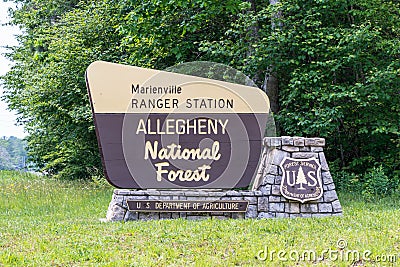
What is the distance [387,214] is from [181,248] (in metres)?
3.36

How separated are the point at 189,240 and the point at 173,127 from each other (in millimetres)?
2221

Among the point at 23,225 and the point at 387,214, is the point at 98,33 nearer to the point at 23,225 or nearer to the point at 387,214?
the point at 23,225

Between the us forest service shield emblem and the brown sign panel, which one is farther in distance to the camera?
the us forest service shield emblem

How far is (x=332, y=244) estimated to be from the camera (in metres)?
5.47

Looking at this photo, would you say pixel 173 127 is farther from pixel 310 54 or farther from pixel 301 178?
pixel 310 54

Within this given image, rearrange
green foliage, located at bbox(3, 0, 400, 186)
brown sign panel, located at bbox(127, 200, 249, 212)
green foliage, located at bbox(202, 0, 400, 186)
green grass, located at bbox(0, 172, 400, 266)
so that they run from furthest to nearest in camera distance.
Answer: green foliage, located at bbox(3, 0, 400, 186), green foliage, located at bbox(202, 0, 400, 186), brown sign panel, located at bbox(127, 200, 249, 212), green grass, located at bbox(0, 172, 400, 266)

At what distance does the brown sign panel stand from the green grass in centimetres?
29

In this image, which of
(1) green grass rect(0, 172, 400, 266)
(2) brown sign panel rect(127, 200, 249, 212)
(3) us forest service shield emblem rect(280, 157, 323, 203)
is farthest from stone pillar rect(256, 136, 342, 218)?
(2) brown sign panel rect(127, 200, 249, 212)

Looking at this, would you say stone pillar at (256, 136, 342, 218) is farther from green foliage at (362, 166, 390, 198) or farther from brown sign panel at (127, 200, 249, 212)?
green foliage at (362, 166, 390, 198)

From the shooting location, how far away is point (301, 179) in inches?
288

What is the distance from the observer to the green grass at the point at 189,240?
197 inches

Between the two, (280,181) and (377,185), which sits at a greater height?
(280,181)

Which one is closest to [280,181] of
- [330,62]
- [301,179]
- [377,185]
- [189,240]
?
[301,179]

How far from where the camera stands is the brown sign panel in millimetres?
7105
